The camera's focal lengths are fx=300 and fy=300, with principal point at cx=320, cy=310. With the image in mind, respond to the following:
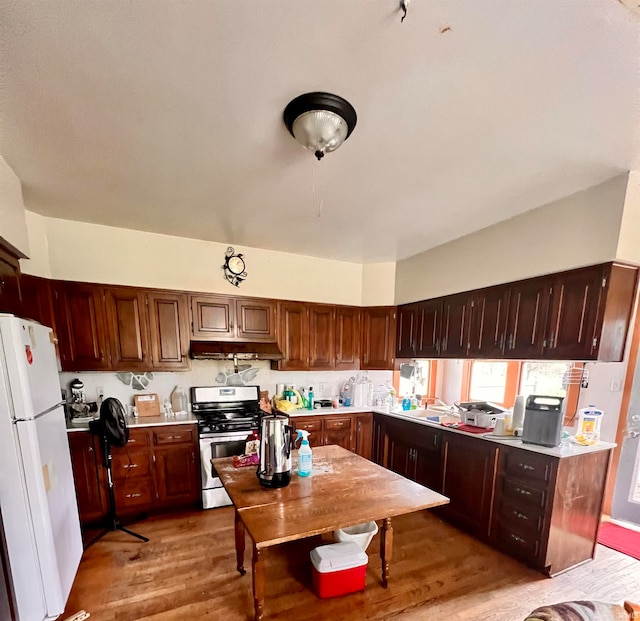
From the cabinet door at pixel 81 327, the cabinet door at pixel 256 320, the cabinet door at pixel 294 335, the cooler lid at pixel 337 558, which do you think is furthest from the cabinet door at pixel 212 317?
the cooler lid at pixel 337 558

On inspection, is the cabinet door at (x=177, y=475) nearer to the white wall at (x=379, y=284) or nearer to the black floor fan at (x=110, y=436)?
the black floor fan at (x=110, y=436)

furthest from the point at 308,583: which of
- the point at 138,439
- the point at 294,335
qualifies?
the point at 294,335

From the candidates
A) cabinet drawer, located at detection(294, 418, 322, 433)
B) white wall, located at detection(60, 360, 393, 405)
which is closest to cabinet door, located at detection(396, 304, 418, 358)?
white wall, located at detection(60, 360, 393, 405)

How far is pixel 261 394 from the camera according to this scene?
3.56m

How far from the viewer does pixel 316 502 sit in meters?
1.60

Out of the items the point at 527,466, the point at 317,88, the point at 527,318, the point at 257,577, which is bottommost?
the point at 257,577

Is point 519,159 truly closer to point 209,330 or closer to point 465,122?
point 465,122

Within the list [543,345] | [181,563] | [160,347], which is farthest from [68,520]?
[543,345]

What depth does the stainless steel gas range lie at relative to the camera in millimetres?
2873

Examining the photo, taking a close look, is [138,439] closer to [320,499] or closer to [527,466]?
[320,499]

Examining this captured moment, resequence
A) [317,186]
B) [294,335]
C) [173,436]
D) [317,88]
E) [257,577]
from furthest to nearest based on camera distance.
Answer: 1. [294,335]
2. [173,436]
3. [317,186]
4. [257,577]
5. [317,88]

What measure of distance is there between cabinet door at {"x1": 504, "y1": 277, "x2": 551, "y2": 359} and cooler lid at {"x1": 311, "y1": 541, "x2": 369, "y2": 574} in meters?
1.85

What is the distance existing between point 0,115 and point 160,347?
208 cm

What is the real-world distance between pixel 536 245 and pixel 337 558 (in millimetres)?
2598
